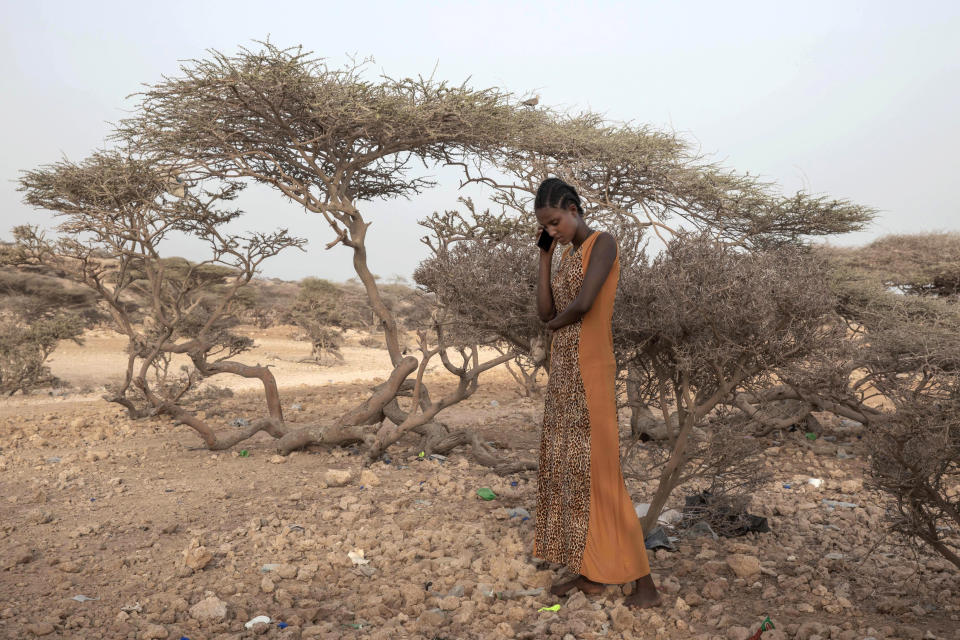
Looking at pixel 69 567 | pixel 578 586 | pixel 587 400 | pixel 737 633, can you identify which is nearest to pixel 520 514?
pixel 578 586

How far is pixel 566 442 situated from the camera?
311cm

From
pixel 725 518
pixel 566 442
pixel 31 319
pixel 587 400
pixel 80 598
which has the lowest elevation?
pixel 80 598

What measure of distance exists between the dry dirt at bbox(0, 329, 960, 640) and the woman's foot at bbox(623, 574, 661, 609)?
68mm

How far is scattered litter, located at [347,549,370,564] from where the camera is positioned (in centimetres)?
369

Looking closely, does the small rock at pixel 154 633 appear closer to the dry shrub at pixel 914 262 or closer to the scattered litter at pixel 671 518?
the scattered litter at pixel 671 518

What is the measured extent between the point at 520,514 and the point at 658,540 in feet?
3.51

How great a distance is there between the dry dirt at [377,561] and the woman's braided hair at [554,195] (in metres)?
1.76

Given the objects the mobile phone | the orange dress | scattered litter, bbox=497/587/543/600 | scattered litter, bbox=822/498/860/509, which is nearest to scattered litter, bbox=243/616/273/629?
scattered litter, bbox=497/587/543/600

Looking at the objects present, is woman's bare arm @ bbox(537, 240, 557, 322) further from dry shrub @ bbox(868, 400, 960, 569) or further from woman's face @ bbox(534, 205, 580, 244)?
dry shrub @ bbox(868, 400, 960, 569)

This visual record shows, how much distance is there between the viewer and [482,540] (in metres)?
3.93

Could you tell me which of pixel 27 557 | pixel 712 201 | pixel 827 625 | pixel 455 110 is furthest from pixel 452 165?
pixel 827 625

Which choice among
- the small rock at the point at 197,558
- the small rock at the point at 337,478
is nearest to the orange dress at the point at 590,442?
the small rock at the point at 197,558

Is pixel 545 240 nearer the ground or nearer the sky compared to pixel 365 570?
nearer the sky

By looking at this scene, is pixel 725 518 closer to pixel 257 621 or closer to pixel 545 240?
pixel 545 240
